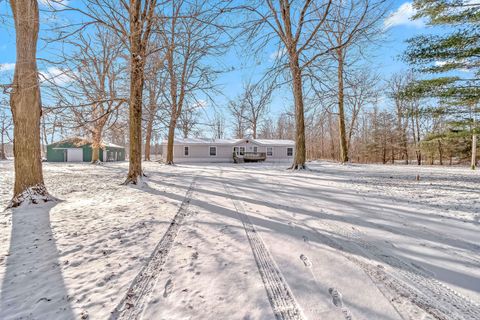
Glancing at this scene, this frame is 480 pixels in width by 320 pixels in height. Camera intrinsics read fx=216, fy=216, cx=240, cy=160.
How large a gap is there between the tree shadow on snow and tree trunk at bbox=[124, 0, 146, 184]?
412 centimetres

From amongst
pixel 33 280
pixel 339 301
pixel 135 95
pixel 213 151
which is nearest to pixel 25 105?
pixel 135 95

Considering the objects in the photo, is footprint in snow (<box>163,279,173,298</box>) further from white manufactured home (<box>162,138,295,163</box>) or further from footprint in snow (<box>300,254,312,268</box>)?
white manufactured home (<box>162,138,295,163</box>)

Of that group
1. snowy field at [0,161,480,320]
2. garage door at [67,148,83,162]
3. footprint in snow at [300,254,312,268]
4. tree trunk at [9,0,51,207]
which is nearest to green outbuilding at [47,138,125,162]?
garage door at [67,148,83,162]

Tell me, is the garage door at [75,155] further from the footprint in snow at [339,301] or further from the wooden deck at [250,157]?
the footprint in snow at [339,301]

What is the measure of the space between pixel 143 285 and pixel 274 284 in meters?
1.10

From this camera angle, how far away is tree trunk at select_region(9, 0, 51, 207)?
4.47 metres

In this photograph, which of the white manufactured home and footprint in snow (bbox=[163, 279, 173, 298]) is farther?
the white manufactured home

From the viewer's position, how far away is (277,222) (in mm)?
3387

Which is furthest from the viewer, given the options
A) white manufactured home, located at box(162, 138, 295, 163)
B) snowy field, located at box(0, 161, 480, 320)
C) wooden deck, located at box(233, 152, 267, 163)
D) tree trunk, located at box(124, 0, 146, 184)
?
white manufactured home, located at box(162, 138, 295, 163)

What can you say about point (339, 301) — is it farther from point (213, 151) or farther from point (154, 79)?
point (213, 151)

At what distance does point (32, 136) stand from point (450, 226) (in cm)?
785

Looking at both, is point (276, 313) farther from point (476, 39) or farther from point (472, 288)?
point (476, 39)

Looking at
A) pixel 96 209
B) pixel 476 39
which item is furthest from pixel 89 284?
pixel 476 39

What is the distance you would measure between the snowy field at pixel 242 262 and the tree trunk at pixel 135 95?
3045 mm
